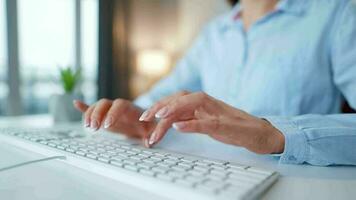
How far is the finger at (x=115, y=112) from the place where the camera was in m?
0.66

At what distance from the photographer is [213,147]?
2.25 feet

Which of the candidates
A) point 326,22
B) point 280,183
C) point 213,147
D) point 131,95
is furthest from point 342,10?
point 131,95

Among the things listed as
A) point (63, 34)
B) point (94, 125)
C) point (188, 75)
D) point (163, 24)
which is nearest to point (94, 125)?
point (94, 125)

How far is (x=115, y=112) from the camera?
681 mm

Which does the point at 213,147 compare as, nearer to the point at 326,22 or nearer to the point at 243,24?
the point at 326,22

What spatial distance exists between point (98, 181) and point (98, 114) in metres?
0.27

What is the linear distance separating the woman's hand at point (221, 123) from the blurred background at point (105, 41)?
2268mm

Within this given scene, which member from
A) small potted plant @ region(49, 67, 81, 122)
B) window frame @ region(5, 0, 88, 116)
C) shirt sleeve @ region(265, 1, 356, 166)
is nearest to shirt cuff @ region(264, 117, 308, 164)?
shirt sleeve @ region(265, 1, 356, 166)

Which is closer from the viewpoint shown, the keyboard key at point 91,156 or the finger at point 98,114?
the keyboard key at point 91,156

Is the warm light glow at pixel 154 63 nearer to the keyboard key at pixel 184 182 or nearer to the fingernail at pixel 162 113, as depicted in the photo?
the fingernail at pixel 162 113

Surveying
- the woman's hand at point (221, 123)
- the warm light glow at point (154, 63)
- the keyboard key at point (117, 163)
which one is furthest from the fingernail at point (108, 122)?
the warm light glow at point (154, 63)

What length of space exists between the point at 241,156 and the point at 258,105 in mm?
405

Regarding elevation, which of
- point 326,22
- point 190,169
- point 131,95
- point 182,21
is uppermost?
point 182,21

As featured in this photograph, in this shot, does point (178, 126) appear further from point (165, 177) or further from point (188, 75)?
point (188, 75)
